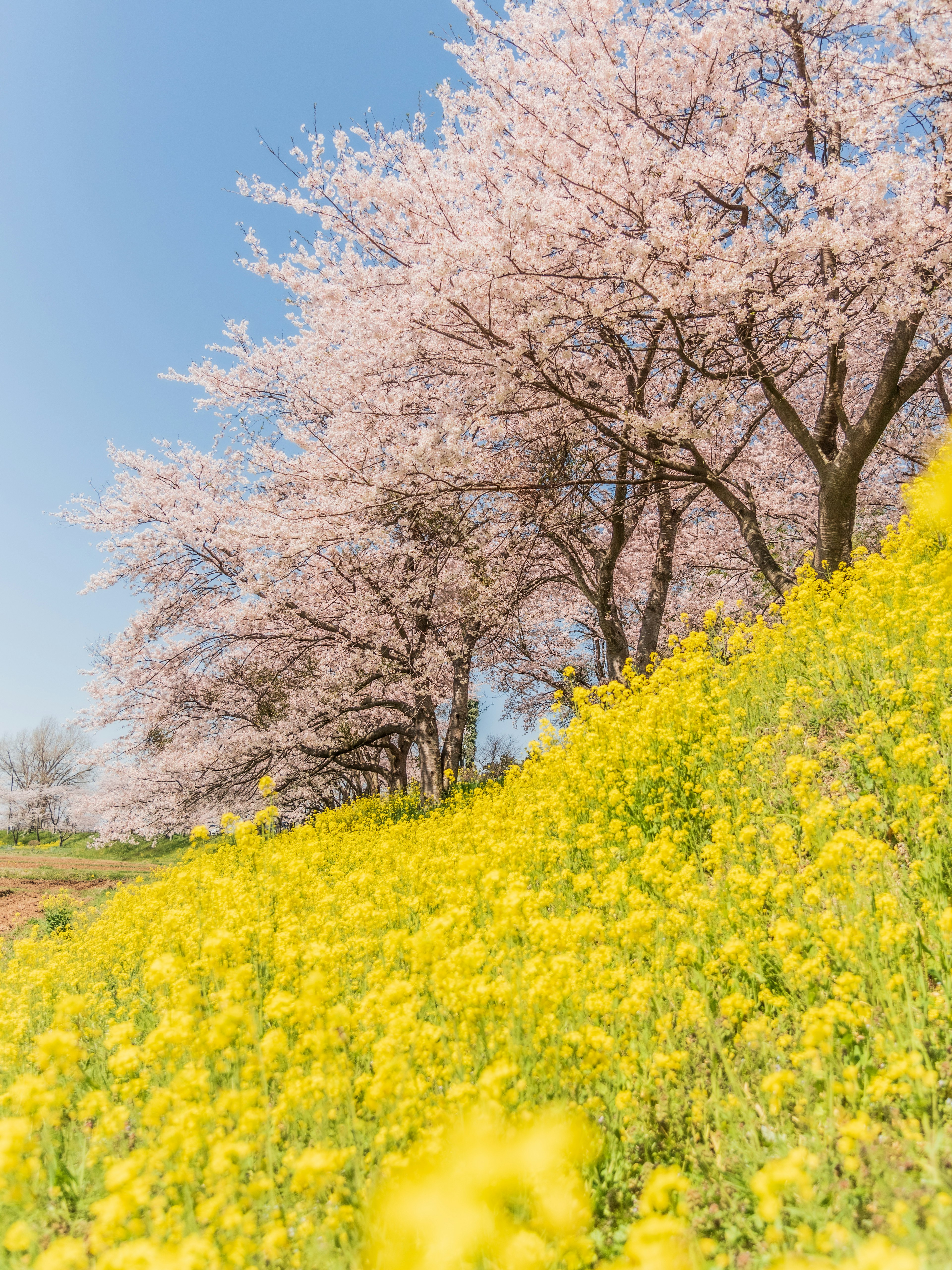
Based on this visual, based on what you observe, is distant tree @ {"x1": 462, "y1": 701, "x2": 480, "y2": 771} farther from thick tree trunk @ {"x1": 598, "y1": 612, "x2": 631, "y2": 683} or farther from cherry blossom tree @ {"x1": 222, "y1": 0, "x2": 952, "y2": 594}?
cherry blossom tree @ {"x1": 222, "y1": 0, "x2": 952, "y2": 594}

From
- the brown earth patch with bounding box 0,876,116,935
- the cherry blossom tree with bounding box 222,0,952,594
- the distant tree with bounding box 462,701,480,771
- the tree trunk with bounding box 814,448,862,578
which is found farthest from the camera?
the distant tree with bounding box 462,701,480,771

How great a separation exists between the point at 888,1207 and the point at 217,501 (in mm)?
13732

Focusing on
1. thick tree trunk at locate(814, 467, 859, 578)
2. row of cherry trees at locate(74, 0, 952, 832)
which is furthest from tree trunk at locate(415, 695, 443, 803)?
thick tree trunk at locate(814, 467, 859, 578)

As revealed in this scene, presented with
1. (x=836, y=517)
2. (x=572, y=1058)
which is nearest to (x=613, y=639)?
(x=836, y=517)

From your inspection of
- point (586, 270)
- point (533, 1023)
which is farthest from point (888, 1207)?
point (586, 270)

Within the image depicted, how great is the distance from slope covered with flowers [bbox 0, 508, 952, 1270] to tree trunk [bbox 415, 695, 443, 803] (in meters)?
8.57

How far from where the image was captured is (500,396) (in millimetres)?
7500

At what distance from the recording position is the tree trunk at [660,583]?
11727 mm

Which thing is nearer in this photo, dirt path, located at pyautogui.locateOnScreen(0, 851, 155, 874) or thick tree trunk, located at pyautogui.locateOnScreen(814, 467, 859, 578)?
thick tree trunk, located at pyautogui.locateOnScreen(814, 467, 859, 578)

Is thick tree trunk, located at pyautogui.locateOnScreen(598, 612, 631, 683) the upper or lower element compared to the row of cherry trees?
lower

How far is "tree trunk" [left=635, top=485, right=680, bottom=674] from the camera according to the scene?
11.7 m

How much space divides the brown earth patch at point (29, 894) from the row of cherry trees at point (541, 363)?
10.1 ft

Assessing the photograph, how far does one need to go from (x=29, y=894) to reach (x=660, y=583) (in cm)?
1485

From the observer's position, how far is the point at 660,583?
1173cm
